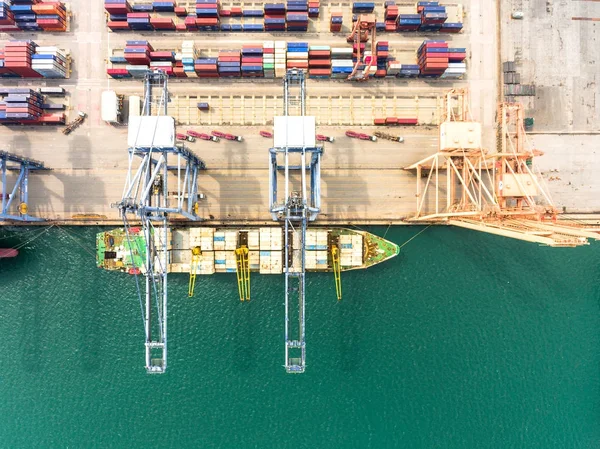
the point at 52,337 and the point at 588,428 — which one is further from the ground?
the point at 52,337

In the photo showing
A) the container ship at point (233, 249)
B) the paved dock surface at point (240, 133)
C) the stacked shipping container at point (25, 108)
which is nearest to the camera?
the stacked shipping container at point (25, 108)

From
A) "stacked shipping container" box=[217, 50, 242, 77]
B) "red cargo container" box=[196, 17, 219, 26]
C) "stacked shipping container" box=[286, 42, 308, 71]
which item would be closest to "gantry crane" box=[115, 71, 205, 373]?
"stacked shipping container" box=[217, 50, 242, 77]

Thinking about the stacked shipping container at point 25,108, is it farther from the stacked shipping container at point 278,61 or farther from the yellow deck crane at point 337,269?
the yellow deck crane at point 337,269

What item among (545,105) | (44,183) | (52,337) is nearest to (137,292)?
(52,337)

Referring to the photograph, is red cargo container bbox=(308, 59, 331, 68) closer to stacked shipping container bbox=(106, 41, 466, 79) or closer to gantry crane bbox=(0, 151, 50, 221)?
stacked shipping container bbox=(106, 41, 466, 79)

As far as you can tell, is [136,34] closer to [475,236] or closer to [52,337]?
[52,337]

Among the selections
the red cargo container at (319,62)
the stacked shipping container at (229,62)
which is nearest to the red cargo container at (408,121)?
the red cargo container at (319,62)

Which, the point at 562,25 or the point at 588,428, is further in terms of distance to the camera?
the point at 562,25

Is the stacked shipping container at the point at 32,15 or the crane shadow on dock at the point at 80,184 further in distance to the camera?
the crane shadow on dock at the point at 80,184
